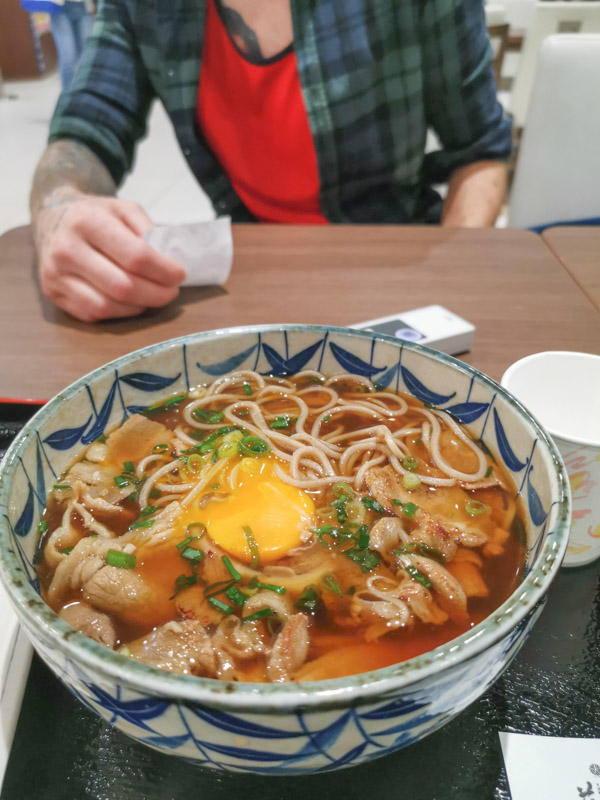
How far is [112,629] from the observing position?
776 millimetres

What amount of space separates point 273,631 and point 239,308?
1160mm

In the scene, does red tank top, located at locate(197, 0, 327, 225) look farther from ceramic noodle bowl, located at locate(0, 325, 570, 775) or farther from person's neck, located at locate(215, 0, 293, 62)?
ceramic noodle bowl, located at locate(0, 325, 570, 775)

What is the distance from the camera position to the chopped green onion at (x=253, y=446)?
1.08m

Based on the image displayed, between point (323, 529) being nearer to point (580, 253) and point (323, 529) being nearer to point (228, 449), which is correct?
point (228, 449)

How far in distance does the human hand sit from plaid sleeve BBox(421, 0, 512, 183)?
156cm

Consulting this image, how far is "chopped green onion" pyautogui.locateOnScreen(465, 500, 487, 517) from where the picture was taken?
3.15 ft

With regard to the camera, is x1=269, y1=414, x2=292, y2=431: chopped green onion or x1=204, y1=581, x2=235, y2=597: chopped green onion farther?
x1=269, y1=414, x2=292, y2=431: chopped green onion

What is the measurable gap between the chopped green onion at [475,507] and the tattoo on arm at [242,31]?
2.12 meters

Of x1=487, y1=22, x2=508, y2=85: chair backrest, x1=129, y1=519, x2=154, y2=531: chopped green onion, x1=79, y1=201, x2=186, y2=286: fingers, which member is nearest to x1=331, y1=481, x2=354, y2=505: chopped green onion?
x1=129, y1=519, x2=154, y2=531: chopped green onion

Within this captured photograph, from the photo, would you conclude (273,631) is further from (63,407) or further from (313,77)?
(313,77)

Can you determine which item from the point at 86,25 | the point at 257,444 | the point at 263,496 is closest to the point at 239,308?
the point at 257,444

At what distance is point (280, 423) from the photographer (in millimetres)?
1165

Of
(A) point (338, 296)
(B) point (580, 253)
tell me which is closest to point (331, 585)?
(A) point (338, 296)

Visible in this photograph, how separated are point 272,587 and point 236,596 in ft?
0.18
